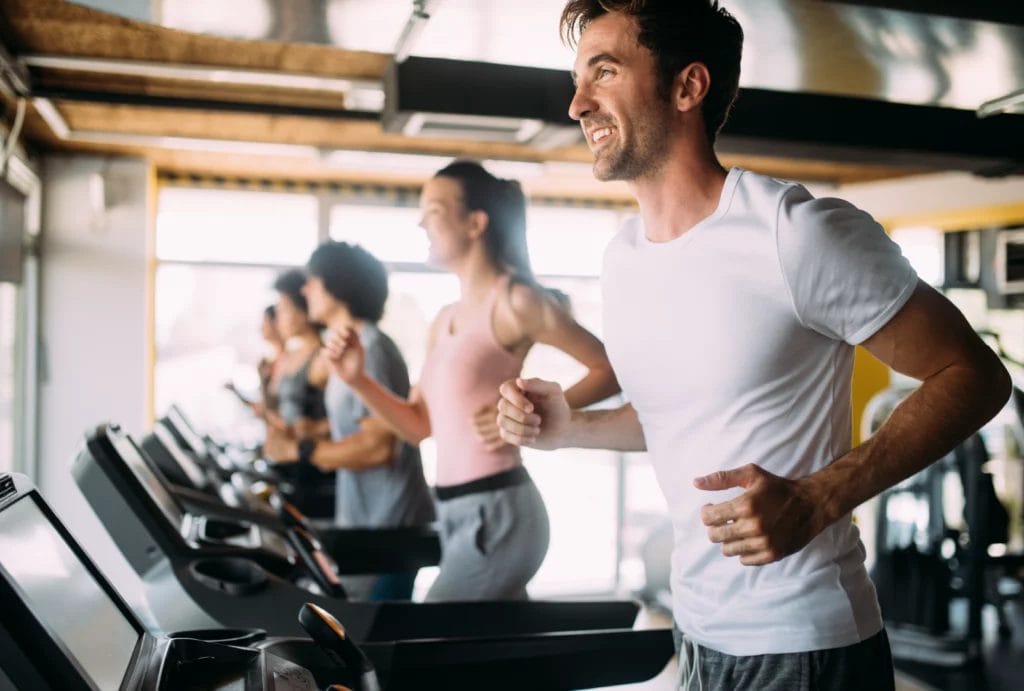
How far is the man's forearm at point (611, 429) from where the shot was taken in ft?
5.45

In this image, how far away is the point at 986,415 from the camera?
1.25m

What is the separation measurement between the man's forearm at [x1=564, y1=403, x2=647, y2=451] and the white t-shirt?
221 millimetres

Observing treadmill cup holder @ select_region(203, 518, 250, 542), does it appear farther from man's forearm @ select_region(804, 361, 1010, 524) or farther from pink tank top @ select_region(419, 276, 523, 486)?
man's forearm @ select_region(804, 361, 1010, 524)

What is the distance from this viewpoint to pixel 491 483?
2322 millimetres

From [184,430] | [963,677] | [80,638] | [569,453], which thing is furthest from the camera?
[569,453]

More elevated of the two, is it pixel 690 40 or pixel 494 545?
pixel 690 40

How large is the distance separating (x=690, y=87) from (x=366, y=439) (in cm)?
197

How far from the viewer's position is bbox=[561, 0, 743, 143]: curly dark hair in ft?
4.79

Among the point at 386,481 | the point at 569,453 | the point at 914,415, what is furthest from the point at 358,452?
the point at 569,453

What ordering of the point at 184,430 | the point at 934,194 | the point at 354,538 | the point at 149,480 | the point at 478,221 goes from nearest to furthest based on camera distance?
the point at 149,480 → the point at 478,221 → the point at 354,538 → the point at 184,430 → the point at 934,194

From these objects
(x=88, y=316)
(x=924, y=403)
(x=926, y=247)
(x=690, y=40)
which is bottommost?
(x=924, y=403)

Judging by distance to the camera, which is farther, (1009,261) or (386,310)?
(1009,261)

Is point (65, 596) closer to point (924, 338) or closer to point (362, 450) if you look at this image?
point (924, 338)

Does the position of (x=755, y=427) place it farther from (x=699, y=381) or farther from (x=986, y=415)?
(x=986, y=415)
